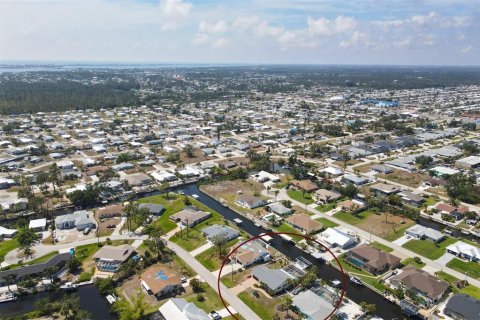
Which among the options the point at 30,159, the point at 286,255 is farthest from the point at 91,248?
the point at 30,159

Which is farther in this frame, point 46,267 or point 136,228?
point 136,228

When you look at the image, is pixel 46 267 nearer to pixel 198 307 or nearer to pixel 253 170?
pixel 198 307

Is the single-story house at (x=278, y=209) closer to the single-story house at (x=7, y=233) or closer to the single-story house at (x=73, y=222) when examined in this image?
the single-story house at (x=73, y=222)

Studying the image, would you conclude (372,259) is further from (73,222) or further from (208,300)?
(73,222)

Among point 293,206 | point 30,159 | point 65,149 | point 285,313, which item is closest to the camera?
point 285,313

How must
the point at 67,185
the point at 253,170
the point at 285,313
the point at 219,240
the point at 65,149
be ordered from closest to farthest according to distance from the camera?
the point at 285,313
the point at 219,240
the point at 67,185
the point at 253,170
the point at 65,149

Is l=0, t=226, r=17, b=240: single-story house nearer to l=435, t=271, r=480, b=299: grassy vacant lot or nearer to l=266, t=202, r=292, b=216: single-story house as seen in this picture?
l=266, t=202, r=292, b=216: single-story house
